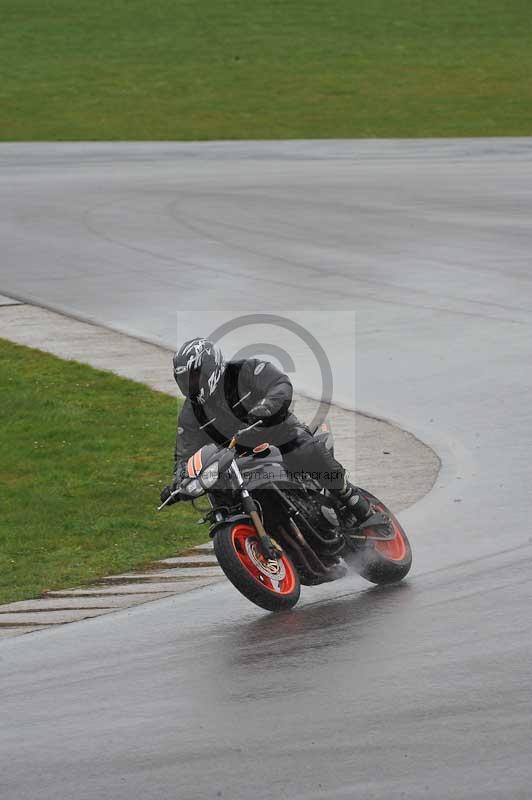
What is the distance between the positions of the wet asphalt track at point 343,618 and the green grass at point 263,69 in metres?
18.6

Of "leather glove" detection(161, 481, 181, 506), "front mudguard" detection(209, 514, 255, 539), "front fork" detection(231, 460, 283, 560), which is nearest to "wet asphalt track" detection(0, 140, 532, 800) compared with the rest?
"front fork" detection(231, 460, 283, 560)

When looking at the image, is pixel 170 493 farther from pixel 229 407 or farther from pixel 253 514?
pixel 229 407

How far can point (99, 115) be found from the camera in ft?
152

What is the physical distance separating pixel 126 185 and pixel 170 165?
11.9ft

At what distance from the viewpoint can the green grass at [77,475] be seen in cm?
1097

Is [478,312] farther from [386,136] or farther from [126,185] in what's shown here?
[386,136]

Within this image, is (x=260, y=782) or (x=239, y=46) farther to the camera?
(x=239, y=46)

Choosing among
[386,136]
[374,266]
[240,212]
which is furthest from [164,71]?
[374,266]

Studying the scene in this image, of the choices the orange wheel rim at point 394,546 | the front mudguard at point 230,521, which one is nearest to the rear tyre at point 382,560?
the orange wheel rim at point 394,546

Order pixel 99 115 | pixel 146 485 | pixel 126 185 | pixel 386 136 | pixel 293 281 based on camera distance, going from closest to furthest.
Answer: pixel 146 485, pixel 293 281, pixel 126 185, pixel 386 136, pixel 99 115

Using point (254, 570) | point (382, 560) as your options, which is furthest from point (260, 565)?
point (382, 560)

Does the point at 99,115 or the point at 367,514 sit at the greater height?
the point at 367,514

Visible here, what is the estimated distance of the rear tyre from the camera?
9734 mm

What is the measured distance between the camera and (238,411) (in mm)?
9453
